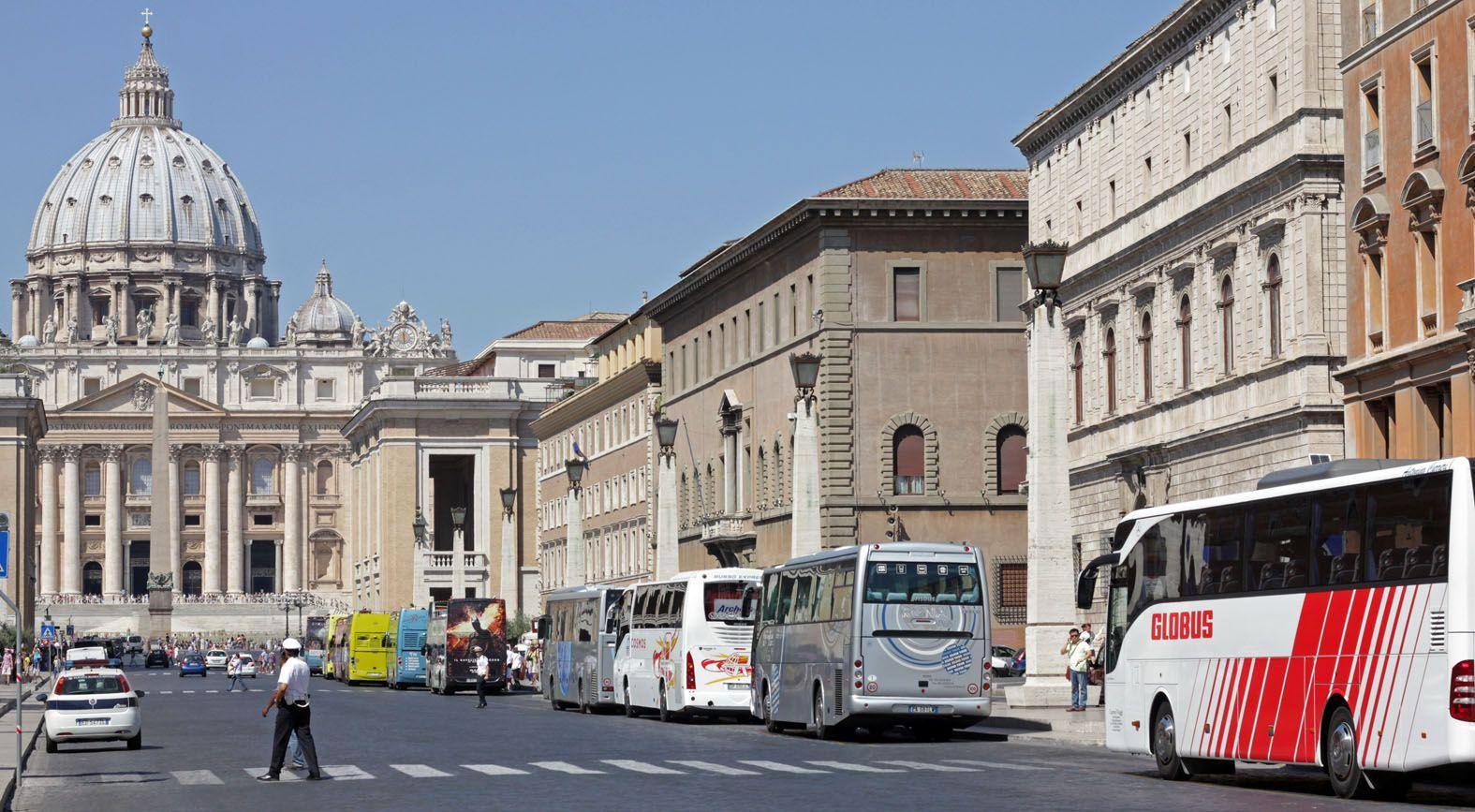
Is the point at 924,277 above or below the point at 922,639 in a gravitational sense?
above

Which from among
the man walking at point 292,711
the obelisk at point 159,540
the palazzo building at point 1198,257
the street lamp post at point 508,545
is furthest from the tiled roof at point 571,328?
the man walking at point 292,711

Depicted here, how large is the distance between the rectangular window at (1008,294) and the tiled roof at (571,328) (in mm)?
86859

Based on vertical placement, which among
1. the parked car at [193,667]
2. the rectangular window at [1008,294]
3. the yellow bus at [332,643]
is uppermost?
Answer: the rectangular window at [1008,294]

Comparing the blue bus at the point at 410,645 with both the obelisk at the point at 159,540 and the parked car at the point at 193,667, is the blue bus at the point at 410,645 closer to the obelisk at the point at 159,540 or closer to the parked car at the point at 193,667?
the parked car at the point at 193,667

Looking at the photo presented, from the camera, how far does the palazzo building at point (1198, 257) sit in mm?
47500

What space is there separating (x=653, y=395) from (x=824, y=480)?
27.3 meters

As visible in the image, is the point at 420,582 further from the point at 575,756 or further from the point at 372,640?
the point at 575,756

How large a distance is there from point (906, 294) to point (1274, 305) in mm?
24418

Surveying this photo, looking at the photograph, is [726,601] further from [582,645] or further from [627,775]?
[627,775]

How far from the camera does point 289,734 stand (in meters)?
30.1

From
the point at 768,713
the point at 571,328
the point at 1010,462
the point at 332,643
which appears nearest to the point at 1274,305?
the point at 768,713

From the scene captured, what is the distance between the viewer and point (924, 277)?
73000mm

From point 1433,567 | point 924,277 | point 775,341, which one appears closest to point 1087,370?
point 924,277

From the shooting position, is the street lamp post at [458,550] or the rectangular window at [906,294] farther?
the street lamp post at [458,550]
